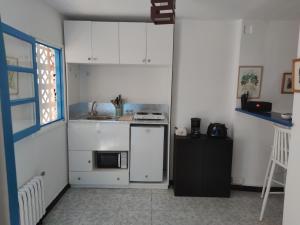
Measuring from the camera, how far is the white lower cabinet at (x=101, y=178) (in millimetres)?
3195

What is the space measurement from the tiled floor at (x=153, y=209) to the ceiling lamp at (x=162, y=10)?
212 cm

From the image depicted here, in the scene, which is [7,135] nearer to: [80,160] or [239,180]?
[80,160]

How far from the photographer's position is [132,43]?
9.96ft

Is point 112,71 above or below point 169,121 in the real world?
above

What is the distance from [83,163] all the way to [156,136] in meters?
1.13

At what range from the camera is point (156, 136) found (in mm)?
3141

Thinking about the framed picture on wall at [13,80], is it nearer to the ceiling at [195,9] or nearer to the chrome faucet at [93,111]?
the ceiling at [195,9]

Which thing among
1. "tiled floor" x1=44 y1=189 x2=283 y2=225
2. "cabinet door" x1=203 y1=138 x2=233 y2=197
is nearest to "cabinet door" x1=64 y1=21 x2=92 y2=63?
"tiled floor" x1=44 y1=189 x2=283 y2=225

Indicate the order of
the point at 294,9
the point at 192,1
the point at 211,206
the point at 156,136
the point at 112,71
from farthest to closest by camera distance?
the point at 112,71
the point at 156,136
the point at 211,206
the point at 294,9
the point at 192,1

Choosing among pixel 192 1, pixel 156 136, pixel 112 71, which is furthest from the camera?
pixel 112 71

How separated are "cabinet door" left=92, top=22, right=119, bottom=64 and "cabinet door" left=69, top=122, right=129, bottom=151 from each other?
0.91 metres

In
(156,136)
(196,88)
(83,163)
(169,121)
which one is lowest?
(83,163)

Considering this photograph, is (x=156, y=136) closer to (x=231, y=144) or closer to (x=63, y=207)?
(x=231, y=144)

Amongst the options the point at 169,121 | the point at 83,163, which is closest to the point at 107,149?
the point at 83,163
